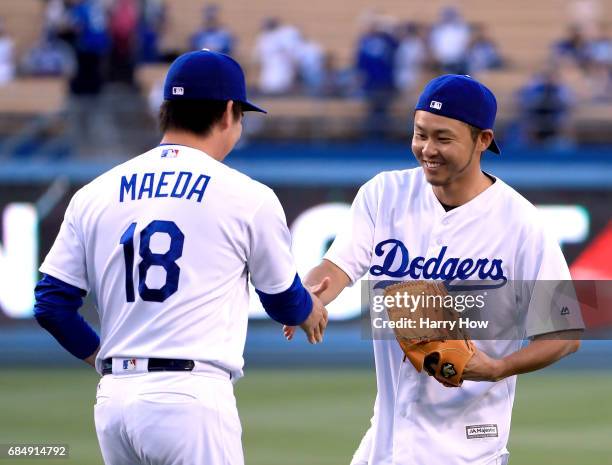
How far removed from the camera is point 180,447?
4762mm

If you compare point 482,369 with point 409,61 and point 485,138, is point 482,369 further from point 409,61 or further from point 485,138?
point 409,61

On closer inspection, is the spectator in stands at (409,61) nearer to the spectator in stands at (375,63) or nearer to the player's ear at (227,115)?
the spectator in stands at (375,63)

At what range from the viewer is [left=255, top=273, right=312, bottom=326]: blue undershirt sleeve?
16.4ft

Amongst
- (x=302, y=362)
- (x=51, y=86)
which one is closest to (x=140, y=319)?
(x=302, y=362)

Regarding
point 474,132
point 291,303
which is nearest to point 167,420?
point 291,303

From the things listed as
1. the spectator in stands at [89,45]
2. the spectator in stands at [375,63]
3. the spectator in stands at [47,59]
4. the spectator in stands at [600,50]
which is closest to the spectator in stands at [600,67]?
the spectator in stands at [600,50]

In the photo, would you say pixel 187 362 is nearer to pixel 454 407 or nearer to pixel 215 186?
pixel 215 186

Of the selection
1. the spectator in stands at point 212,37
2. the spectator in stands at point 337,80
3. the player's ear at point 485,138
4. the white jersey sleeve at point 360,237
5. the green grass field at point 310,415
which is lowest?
the green grass field at point 310,415

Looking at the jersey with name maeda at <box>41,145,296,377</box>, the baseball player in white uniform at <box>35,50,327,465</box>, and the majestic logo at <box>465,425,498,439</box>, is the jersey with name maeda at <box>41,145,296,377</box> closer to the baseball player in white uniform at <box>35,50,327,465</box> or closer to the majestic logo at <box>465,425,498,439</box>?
the baseball player in white uniform at <box>35,50,327,465</box>

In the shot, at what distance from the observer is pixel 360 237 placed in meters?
5.52

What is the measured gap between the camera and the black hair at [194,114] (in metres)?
5.00

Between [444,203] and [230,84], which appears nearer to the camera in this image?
[230,84]

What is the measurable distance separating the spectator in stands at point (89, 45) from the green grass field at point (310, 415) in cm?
481

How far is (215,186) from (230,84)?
425 mm
